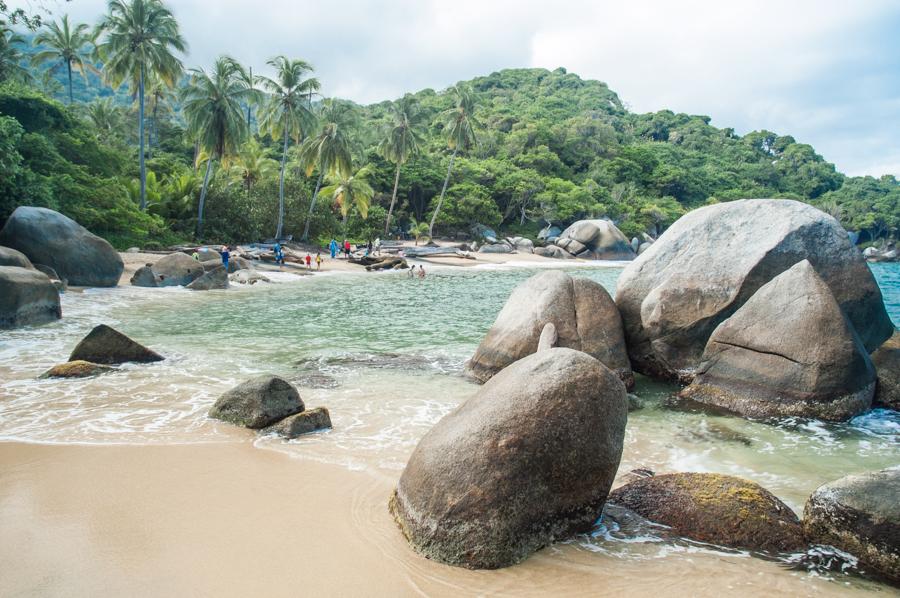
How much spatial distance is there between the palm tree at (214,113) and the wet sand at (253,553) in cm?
3636

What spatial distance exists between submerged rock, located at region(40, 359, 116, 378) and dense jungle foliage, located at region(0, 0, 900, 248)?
1517cm

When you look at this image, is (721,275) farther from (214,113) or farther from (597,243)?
(597,243)

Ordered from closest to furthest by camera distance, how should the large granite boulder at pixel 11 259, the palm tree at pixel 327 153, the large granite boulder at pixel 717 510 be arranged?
the large granite boulder at pixel 717 510 < the large granite boulder at pixel 11 259 < the palm tree at pixel 327 153

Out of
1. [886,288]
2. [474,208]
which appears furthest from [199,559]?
[474,208]

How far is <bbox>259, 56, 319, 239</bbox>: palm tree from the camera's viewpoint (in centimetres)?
4147

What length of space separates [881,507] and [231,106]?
1592 inches

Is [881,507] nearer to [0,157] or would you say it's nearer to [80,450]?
[80,450]

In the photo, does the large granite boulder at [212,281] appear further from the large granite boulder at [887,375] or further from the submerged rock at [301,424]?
the large granite boulder at [887,375]

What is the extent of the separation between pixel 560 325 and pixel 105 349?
7.37 meters

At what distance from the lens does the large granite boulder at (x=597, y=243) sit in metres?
55.2

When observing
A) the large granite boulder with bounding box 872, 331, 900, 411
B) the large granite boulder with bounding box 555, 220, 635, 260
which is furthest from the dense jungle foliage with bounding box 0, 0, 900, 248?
the large granite boulder with bounding box 872, 331, 900, 411

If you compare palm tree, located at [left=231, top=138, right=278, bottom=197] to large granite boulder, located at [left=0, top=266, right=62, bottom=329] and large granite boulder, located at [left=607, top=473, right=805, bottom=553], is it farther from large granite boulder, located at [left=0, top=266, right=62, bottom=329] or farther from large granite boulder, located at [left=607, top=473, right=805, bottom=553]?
large granite boulder, located at [left=607, top=473, right=805, bottom=553]

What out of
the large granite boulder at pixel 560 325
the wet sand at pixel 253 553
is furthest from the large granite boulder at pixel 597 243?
the wet sand at pixel 253 553

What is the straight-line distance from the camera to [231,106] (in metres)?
37.9
